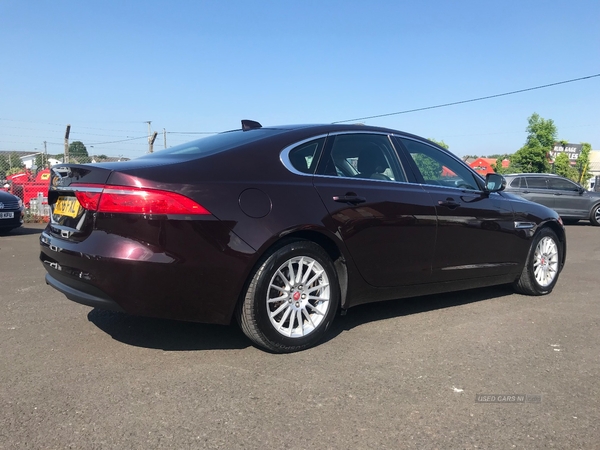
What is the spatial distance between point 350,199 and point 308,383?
52.0 inches

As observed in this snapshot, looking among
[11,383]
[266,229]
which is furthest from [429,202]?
[11,383]

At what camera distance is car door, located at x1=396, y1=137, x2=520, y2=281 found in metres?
4.38

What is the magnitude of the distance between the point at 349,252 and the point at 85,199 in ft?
5.59

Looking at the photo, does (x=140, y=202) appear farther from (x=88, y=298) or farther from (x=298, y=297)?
(x=298, y=297)

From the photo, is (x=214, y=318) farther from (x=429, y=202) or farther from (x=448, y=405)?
(x=429, y=202)

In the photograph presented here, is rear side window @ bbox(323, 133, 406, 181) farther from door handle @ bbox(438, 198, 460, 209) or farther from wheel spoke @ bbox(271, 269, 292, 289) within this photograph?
wheel spoke @ bbox(271, 269, 292, 289)

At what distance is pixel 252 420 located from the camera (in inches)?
101

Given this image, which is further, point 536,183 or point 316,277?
point 536,183

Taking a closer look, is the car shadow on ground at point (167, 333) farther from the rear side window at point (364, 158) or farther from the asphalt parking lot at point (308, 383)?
the rear side window at point (364, 158)

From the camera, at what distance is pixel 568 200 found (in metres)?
15.9

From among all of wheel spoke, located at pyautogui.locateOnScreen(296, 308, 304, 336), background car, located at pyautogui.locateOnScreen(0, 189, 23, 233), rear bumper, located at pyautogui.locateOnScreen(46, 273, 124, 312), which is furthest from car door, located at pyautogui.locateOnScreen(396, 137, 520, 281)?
background car, located at pyautogui.locateOnScreen(0, 189, 23, 233)

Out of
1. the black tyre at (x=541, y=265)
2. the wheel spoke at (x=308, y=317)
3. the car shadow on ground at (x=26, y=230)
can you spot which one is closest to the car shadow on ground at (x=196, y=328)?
the wheel spoke at (x=308, y=317)

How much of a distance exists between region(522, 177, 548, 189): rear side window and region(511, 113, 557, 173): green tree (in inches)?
1077

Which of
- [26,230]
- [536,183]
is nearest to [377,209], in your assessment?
[26,230]
